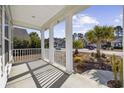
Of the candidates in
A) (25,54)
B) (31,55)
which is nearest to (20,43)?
(31,55)

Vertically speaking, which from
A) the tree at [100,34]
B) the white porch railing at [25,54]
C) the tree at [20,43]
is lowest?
the white porch railing at [25,54]

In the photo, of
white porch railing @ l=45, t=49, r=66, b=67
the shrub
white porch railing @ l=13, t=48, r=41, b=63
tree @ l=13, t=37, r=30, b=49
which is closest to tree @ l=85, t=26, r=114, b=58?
white porch railing @ l=13, t=48, r=41, b=63

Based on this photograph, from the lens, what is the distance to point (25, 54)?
10.4 m

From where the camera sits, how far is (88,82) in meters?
4.29

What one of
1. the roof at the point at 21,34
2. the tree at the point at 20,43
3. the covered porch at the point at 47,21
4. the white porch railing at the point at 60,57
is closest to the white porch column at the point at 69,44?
the covered porch at the point at 47,21

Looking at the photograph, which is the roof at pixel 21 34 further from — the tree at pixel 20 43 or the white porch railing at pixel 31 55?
the white porch railing at pixel 31 55

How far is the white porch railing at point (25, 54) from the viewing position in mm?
9680

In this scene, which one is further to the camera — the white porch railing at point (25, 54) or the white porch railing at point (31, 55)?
the white porch railing at point (25, 54)

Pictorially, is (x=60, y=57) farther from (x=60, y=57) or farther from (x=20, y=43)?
(x=20, y=43)

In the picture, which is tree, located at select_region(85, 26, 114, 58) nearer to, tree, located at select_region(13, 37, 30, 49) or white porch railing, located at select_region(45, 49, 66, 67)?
tree, located at select_region(13, 37, 30, 49)

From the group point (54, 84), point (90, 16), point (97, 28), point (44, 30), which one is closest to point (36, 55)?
point (44, 30)

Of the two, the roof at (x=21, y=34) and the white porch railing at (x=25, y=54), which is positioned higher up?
the roof at (x=21, y=34)

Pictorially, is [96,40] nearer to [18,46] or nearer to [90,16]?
[90,16]
